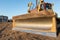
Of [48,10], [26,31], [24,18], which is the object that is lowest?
[26,31]

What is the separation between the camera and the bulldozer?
8789 mm

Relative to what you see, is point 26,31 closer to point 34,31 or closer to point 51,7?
point 34,31

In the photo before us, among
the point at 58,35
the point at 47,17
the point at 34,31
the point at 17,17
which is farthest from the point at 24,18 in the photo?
the point at 58,35

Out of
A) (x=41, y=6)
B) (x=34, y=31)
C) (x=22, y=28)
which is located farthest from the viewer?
(x=22, y=28)

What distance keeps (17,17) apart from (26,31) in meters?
1.70

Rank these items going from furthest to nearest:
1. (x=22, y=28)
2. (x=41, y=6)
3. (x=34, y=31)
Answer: (x=22, y=28), (x=41, y=6), (x=34, y=31)

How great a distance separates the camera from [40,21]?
977 cm

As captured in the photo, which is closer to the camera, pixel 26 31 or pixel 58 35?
pixel 58 35

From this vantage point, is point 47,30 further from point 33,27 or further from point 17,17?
point 17,17

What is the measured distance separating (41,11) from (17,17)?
2.57 m

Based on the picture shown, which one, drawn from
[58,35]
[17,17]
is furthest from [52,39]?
[17,17]

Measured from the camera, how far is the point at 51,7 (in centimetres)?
1043

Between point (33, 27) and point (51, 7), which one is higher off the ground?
point (51, 7)

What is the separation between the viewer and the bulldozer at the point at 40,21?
8.79 meters
